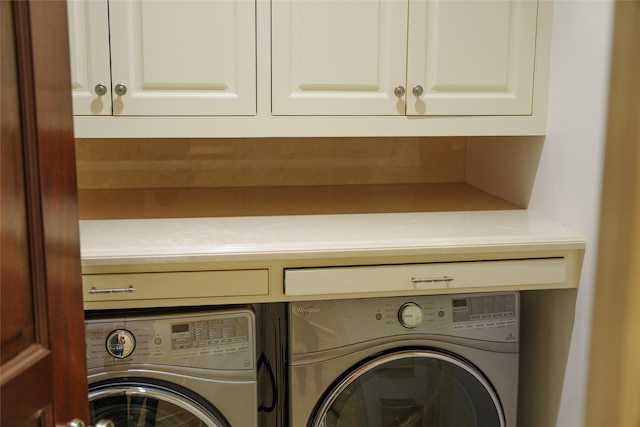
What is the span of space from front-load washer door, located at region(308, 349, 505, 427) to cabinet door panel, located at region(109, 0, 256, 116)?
2.55 ft

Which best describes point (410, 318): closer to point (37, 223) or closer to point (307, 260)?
point (307, 260)

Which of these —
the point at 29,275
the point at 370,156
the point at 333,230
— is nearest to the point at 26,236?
the point at 29,275

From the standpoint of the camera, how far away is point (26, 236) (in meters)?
0.93

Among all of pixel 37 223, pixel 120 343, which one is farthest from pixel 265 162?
pixel 37 223

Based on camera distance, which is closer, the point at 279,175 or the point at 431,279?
the point at 431,279

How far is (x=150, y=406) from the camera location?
166cm

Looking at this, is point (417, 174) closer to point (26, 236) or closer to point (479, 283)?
point (479, 283)

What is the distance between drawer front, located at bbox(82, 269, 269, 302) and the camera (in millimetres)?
1558

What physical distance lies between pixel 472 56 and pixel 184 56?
79 centimetres

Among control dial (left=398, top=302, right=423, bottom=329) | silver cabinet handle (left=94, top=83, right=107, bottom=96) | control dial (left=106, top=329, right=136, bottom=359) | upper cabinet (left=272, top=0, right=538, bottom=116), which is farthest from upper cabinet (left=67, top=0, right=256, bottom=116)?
control dial (left=398, top=302, right=423, bottom=329)

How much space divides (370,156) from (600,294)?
0.97m

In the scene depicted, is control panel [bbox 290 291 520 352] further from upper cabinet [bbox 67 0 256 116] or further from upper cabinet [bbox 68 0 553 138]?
upper cabinet [bbox 67 0 256 116]

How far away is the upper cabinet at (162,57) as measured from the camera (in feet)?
5.62

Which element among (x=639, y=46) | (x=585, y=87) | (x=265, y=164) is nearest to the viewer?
(x=639, y=46)
